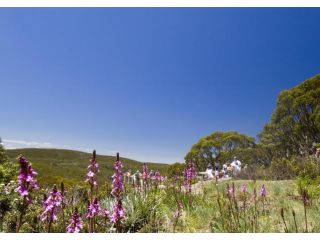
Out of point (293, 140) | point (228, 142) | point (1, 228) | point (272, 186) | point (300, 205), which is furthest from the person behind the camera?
point (228, 142)

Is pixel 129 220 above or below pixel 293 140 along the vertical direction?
below

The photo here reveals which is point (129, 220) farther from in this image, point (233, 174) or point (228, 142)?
point (228, 142)

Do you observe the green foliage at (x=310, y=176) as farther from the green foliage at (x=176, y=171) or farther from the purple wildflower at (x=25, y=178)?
the purple wildflower at (x=25, y=178)

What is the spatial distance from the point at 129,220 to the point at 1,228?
1.92 m

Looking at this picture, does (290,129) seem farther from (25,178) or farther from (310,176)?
(25,178)

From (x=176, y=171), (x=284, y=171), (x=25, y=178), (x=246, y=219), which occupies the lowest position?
(x=246, y=219)

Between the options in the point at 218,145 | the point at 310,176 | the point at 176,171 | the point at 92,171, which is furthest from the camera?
the point at 218,145

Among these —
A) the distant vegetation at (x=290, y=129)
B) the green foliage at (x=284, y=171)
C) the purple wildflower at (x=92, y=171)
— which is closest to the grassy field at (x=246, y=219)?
the purple wildflower at (x=92, y=171)

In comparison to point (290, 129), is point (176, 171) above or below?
below

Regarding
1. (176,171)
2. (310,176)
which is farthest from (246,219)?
(310,176)

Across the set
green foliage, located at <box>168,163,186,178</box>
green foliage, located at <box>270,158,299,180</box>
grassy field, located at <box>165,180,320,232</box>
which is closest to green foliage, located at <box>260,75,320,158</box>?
green foliage, located at <box>168,163,186,178</box>

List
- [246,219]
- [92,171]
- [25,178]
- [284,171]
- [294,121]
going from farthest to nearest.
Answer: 1. [294,121]
2. [284,171]
3. [246,219]
4. [92,171]
5. [25,178]
